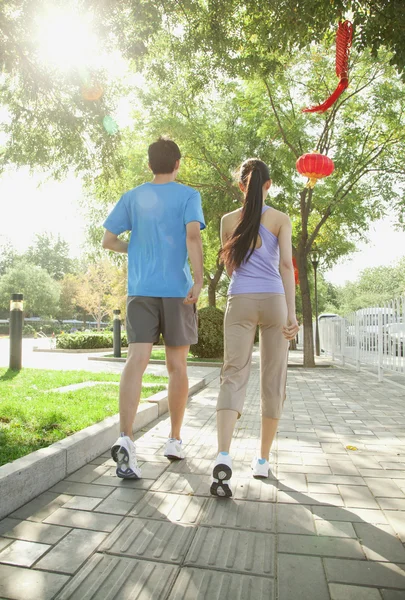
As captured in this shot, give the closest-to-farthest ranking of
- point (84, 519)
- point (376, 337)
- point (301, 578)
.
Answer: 1. point (301, 578)
2. point (84, 519)
3. point (376, 337)

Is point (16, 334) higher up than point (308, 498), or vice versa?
point (16, 334)

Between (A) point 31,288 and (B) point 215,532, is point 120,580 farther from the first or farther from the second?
(A) point 31,288

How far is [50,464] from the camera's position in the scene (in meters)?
3.04

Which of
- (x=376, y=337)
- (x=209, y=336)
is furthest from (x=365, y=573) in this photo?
(x=209, y=336)

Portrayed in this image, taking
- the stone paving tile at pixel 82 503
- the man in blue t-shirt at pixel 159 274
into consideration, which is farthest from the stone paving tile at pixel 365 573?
the man in blue t-shirt at pixel 159 274

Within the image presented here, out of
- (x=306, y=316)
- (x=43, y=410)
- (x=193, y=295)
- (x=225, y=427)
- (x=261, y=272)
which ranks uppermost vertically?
(x=306, y=316)

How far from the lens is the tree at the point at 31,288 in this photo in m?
61.3

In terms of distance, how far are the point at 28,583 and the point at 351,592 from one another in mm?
1226

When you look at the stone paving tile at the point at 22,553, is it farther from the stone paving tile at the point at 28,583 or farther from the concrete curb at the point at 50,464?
the concrete curb at the point at 50,464

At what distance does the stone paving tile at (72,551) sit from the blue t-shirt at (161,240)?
60.5 inches

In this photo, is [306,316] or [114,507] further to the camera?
[306,316]

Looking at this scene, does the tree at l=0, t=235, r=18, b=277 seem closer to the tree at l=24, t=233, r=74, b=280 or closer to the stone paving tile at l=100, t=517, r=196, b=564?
the tree at l=24, t=233, r=74, b=280

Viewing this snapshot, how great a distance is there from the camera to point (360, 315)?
37.3 feet

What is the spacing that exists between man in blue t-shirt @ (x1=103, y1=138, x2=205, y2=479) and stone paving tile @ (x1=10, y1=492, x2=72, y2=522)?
56 cm
